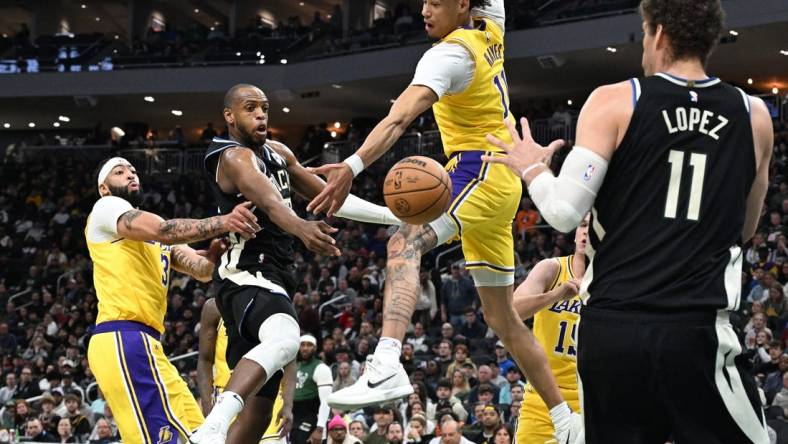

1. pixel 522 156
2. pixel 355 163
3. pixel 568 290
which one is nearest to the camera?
pixel 522 156

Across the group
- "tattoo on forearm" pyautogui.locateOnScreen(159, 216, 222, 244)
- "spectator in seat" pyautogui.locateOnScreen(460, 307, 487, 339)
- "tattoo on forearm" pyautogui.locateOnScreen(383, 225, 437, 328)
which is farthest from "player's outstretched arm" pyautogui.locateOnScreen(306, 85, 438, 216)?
"spectator in seat" pyautogui.locateOnScreen(460, 307, 487, 339)

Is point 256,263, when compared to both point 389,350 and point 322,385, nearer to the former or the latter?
point 389,350

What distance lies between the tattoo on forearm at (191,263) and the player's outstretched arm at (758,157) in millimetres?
4404

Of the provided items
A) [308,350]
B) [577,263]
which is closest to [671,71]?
[577,263]

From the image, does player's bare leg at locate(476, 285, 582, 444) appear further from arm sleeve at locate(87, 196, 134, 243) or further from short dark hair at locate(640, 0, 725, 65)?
short dark hair at locate(640, 0, 725, 65)

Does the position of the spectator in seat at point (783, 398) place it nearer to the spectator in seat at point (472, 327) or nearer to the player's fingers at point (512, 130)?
the spectator in seat at point (472, 327)

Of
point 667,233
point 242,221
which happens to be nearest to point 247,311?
point 242,221

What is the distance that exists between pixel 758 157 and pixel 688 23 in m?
0.59

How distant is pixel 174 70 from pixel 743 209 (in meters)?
29.6

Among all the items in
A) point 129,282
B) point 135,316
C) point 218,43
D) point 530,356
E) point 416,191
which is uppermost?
point 218,43

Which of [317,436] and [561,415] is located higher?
[561,415]

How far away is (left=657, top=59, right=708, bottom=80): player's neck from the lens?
13.7ft

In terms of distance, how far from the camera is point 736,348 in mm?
4020

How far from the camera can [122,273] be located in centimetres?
750
